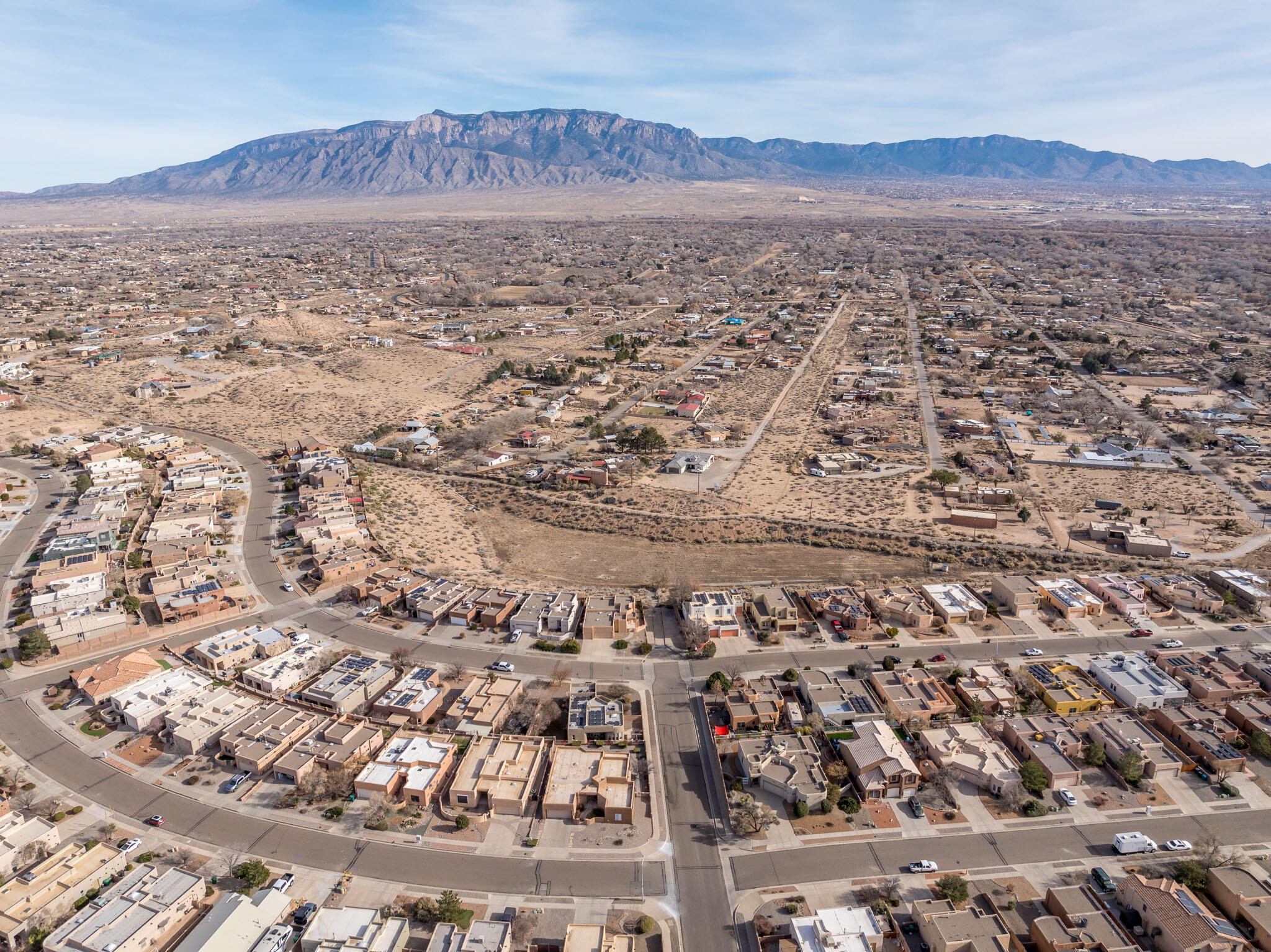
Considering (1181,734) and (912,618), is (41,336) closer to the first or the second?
(912,618)

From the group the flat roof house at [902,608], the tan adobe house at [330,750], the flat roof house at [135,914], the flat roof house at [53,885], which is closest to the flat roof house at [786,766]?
the flat roof house at [902,608]

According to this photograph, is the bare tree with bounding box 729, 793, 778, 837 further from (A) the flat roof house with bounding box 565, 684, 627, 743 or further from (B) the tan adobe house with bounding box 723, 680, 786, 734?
(A) the flat roof house with bounding box 565, 684, 627, 743

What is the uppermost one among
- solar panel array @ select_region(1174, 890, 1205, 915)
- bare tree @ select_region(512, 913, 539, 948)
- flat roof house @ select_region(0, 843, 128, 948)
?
flat roof house @ select_region(0, 843, 128, 948)

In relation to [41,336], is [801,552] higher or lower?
lower

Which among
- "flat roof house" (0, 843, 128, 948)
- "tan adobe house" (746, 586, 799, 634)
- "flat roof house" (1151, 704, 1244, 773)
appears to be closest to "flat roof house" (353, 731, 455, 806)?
"flat roof house" (0, 843, 128, 948)

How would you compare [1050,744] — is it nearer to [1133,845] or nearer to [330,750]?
[1133,845]

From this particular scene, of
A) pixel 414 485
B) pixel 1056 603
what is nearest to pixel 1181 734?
pixel 1056 603
